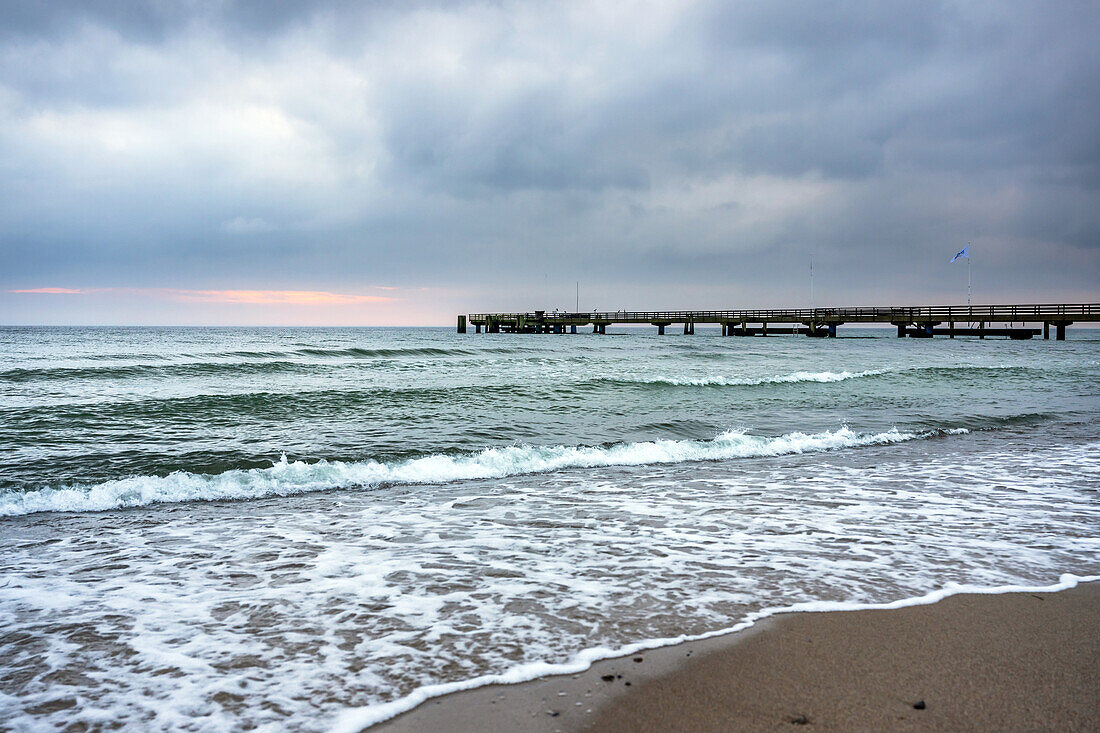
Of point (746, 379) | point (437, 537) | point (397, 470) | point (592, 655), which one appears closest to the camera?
point (592, 655)

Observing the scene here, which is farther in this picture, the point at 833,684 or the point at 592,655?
the point at 592,655

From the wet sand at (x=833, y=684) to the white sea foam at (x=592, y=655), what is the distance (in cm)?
6

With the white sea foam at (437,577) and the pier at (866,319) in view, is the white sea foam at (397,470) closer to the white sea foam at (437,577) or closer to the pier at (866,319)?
the white sea foam at (437,577)

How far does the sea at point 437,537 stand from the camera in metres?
2.99

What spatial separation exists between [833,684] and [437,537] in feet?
10.8

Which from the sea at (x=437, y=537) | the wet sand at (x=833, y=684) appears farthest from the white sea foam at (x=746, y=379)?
the wet sand at (x=833, y=684)

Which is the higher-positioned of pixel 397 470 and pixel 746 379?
pixel 746 379

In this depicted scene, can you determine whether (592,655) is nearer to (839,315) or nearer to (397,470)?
(397,470)

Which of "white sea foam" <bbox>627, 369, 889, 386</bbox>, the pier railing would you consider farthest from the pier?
"white sea foam" <bbox>627, 369, 889, 386</bbox>

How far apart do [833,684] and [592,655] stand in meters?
1.07

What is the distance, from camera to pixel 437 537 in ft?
17.1

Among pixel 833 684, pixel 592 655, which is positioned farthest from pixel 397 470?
pixel 833 684

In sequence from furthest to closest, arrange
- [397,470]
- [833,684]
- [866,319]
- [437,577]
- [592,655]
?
[866,319] < [397,470] < [437,577] < [592,655] < [833,684]

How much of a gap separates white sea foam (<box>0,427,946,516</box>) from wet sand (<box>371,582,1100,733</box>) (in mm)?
5179
